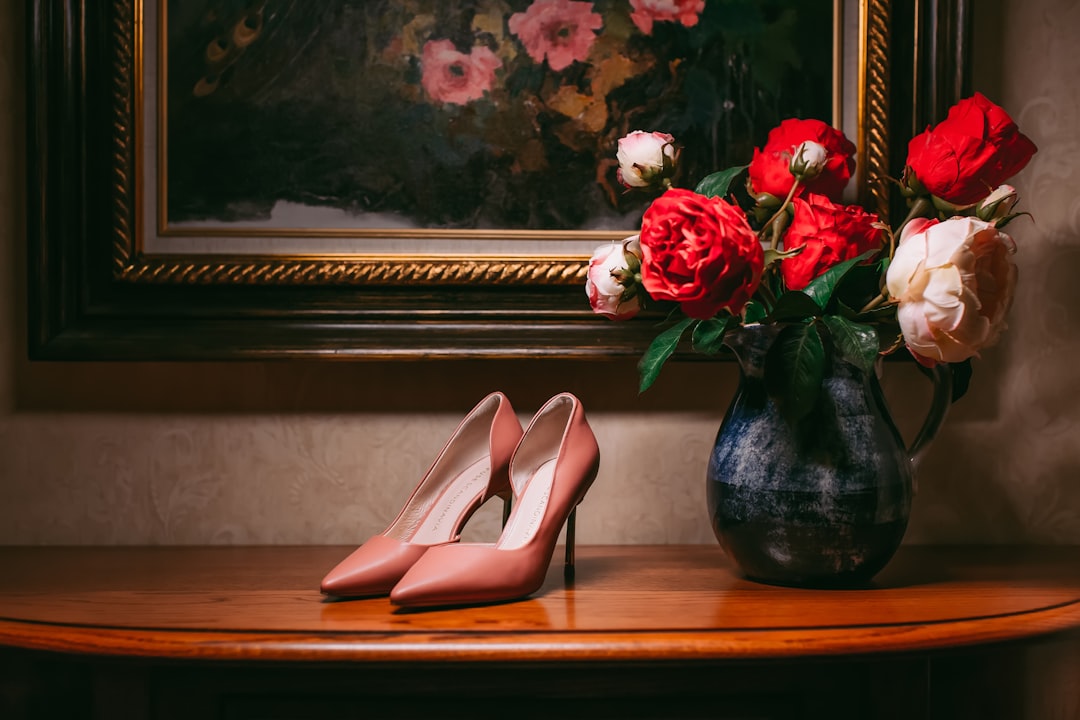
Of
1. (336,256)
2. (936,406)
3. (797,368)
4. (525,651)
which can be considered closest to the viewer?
(525,651)

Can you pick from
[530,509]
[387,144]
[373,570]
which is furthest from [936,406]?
[387,144]

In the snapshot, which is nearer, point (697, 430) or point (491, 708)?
point (491, 708)

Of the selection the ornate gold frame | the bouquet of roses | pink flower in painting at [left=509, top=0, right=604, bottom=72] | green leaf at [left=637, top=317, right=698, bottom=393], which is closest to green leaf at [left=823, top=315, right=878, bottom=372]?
the bouquet of roses

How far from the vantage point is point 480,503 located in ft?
2.70

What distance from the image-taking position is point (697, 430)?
0.99 meters

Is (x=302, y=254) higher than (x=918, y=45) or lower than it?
lower

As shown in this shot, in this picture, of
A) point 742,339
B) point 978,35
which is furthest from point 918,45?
point 742,339

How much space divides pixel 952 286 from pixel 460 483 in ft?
1.64

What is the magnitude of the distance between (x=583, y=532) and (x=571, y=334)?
25 centimetres

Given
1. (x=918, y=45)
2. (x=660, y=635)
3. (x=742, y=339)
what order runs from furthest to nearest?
(x=918, y=45)
(x=742, y=339)
(x=660, y=635)

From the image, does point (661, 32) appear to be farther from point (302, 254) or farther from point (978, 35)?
point (302, 254)

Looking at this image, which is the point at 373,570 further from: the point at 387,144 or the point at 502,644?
the point at 387,144

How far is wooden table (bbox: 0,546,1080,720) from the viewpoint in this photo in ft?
1.90

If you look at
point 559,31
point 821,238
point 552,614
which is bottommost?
point 552,614
